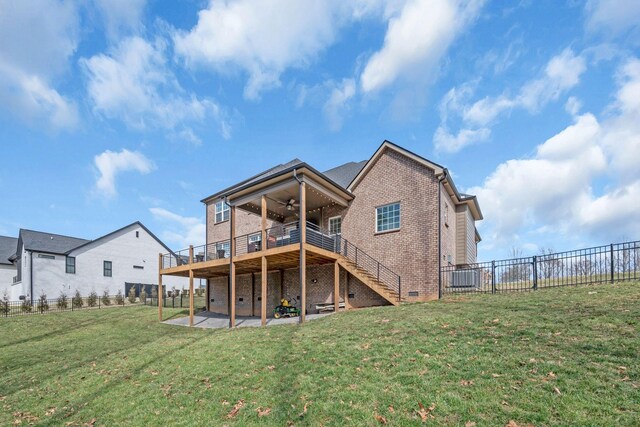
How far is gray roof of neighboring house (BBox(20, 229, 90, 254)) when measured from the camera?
93.4 feet

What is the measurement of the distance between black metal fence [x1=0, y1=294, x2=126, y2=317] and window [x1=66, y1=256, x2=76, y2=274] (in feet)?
8.45

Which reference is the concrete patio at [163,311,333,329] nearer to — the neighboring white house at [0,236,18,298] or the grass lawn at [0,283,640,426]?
the grass lawn at [0,283,640,426]

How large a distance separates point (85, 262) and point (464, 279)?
1312 inches

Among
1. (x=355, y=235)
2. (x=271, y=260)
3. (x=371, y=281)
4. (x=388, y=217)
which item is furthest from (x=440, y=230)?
(x=271, y=260)

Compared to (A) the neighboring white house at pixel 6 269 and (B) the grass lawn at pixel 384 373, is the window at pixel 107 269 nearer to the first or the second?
(A) the neighboring white house at pixel 6 269

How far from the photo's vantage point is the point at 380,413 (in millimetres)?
4926

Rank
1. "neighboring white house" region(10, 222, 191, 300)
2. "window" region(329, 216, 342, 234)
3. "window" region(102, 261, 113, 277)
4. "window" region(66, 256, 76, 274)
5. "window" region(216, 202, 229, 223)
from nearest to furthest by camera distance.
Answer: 1. "window" region(329, 216, 342, 234)
2. "window" region(216, 202, 229, 223)
3. "neighboring white house" region(10, 222, 191, 300)
4. "window" region(66, 256, 76, 274)
5. "window" region(102, 261, 113, 277)

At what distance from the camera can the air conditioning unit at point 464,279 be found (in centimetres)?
1360

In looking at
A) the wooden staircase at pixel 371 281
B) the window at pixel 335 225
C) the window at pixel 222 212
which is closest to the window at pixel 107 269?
the window at pixel 222 212

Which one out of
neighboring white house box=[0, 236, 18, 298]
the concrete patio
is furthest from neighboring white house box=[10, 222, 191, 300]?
the concrete patio

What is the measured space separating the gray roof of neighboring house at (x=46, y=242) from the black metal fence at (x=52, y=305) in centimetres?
444

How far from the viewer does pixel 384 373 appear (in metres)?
6.15

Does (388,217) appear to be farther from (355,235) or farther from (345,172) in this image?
(345,172)

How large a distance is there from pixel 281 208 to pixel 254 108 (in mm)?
5356
